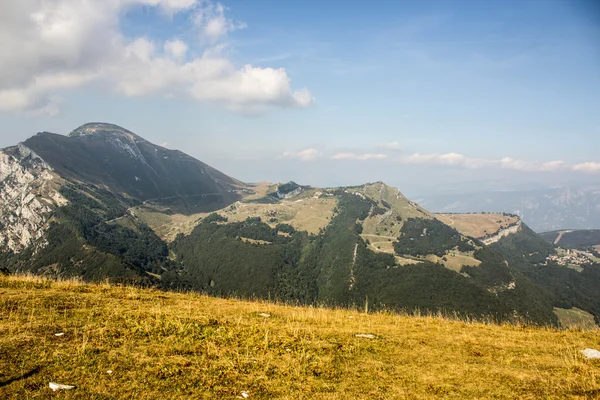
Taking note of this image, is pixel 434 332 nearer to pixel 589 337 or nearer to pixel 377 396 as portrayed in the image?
pixel 589 337

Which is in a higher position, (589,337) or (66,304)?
(66,304)

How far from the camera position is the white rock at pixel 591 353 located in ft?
41.7

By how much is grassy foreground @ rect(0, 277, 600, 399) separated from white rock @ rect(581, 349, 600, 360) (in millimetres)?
535

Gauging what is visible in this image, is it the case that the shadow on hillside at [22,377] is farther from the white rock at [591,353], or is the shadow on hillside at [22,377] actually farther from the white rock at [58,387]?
the white rock at [591,353]

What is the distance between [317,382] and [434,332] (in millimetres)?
9325

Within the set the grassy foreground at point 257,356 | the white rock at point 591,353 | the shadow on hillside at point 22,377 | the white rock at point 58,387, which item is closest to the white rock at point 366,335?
the grassy foreground at point 257,356

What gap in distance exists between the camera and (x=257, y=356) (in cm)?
1159

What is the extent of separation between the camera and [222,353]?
11.6 metres

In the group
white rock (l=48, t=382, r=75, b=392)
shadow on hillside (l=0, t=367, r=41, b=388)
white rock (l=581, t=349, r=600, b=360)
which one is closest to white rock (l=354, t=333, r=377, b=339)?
white rock (l=581, t=349, r=600, b=360)

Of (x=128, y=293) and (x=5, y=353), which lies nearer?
(x=5, y=353)

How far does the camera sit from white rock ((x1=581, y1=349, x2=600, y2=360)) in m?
12.7

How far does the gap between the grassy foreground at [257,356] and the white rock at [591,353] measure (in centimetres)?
54

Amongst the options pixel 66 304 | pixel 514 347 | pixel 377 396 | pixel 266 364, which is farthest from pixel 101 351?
pixel 514 347

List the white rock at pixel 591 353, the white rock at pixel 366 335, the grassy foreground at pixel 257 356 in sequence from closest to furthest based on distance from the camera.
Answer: the grassy foreground at pixel 257 356 < the white rock at pixel 591 353 < the white rock at pixel 366 335
